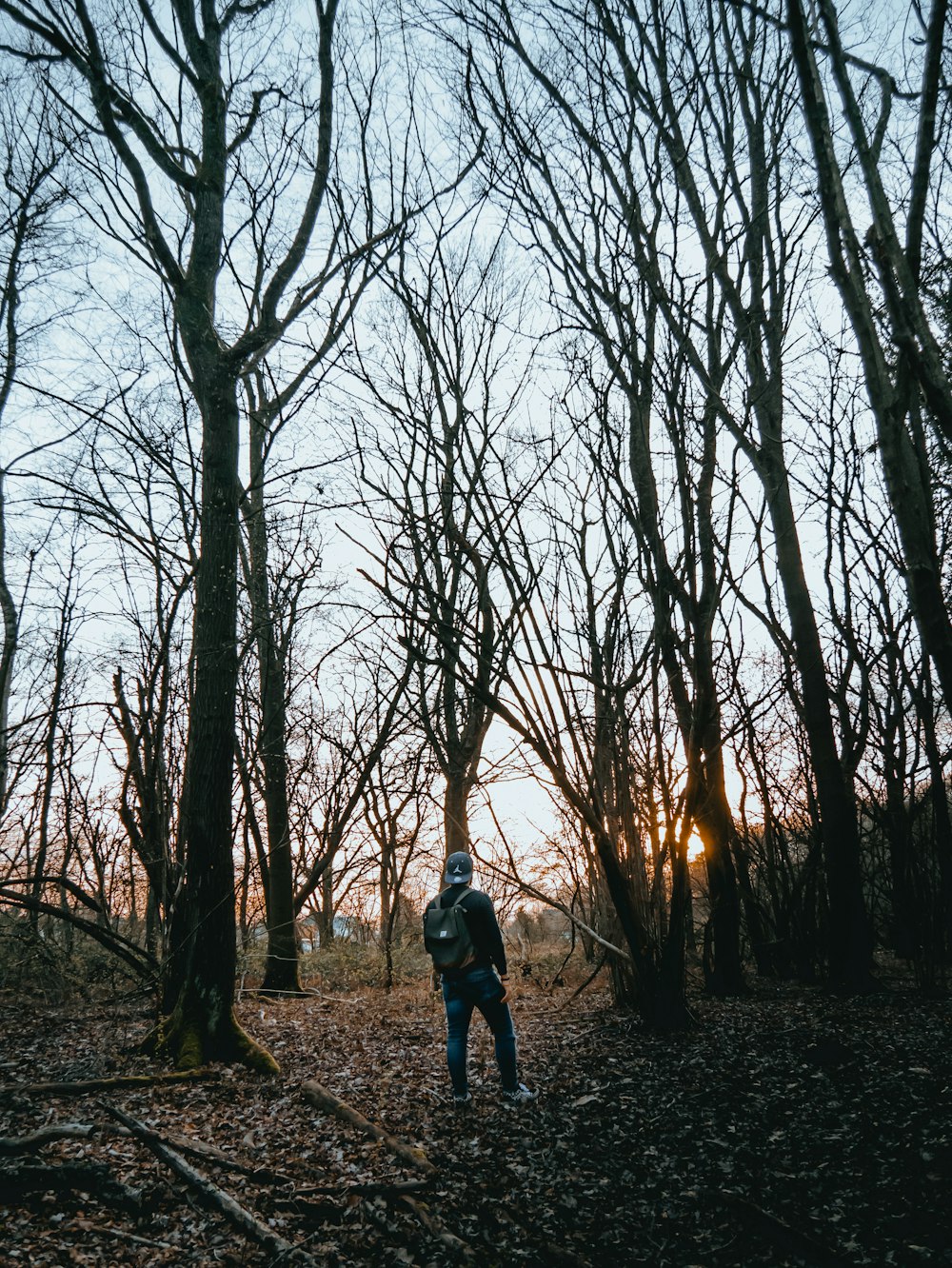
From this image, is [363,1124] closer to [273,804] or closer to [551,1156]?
[551,1156]

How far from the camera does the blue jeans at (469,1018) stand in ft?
14.4

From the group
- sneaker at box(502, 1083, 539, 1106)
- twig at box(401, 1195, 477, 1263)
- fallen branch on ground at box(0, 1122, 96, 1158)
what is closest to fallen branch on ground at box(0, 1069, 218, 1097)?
fallen branch on ground at box(0, 1122, 96, 1158)

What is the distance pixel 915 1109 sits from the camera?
3.62m

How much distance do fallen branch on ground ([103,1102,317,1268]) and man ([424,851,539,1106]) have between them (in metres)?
1.77

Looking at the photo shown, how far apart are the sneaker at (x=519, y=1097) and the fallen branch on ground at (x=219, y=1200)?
2.05 metres

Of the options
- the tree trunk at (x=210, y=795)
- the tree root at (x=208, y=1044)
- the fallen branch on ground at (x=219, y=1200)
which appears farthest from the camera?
the tree trunk at (x=210, y=795)

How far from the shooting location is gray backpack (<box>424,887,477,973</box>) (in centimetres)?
456

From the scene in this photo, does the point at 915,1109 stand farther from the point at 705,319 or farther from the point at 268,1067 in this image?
the point at 705,319

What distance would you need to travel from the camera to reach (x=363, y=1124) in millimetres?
3865

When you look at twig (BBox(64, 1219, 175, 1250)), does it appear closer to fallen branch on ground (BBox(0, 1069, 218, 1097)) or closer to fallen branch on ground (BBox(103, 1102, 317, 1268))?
fallen branch on ground (BBox(103, 1102, 317, 1268))

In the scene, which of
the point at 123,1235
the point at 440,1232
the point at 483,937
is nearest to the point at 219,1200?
the point at 123,1235

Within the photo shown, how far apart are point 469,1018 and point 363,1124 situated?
0.93 meters

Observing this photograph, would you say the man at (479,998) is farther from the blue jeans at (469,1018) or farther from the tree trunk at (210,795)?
the tree trunk at (210,795)

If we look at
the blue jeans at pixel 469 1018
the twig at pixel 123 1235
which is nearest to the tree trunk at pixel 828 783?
the blue jeans at pixel 469 1018
